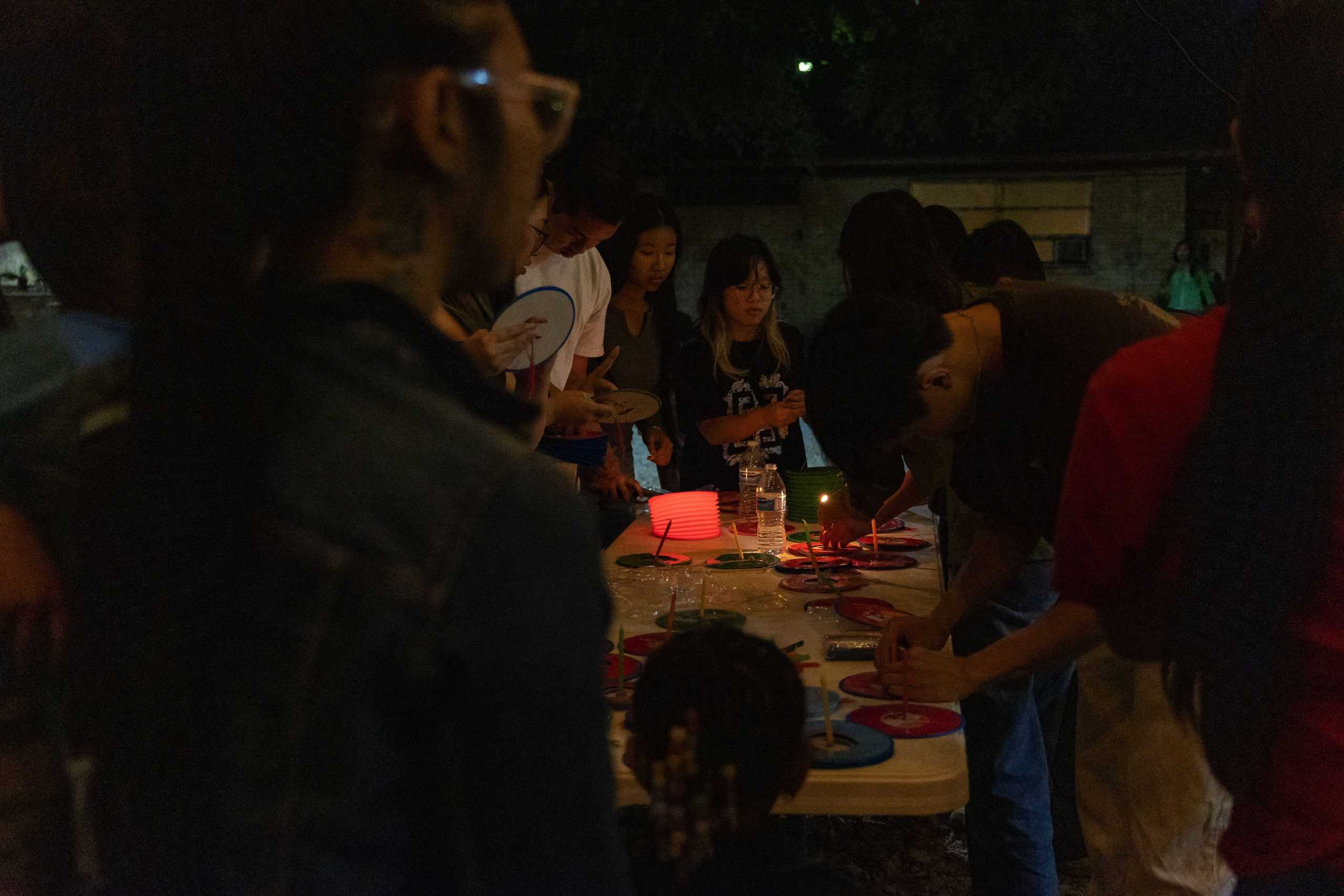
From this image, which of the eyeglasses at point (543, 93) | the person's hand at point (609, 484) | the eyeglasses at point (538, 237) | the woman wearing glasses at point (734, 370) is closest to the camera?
the eyeglasses at point (543, 93)

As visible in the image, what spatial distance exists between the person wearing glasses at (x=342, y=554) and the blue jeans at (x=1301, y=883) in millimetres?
950

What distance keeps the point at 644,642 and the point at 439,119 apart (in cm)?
177

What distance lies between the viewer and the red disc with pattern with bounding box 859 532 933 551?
3662 millimetres

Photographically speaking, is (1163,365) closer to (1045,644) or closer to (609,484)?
(1045,644)

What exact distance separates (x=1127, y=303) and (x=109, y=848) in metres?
2.27

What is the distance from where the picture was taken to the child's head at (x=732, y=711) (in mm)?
1532

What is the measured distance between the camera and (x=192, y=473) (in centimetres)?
81

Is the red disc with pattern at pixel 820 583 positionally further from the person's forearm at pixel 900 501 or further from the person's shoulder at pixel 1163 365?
the person's shoulder at pixel 1163 365

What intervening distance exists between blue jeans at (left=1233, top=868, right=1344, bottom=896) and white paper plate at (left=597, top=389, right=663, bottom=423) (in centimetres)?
276

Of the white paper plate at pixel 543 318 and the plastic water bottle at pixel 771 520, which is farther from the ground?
the white paper plate at pixel 543 318

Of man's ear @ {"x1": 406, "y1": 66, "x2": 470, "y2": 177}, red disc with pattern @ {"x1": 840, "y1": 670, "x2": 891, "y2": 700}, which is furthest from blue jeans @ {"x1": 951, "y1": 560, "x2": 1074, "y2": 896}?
man's ear @ {"x1": 406, "y1": 66, "x2": 470, "y2": 177}

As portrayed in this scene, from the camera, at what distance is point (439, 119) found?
0.87 metres

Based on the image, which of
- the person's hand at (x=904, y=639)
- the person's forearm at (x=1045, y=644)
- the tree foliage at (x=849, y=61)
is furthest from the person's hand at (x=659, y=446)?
the tree foliage at (x=849, y=61)

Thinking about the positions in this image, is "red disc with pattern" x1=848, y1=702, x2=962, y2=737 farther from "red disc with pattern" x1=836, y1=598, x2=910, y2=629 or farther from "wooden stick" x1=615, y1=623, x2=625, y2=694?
"red disc with pattern" x1=836, y1=598, x2=910, y2=629
